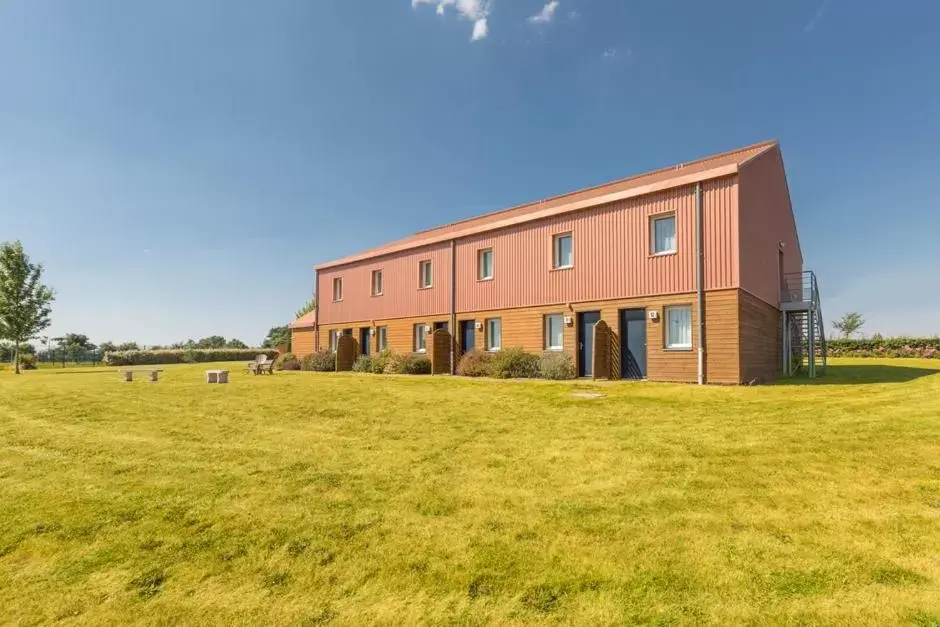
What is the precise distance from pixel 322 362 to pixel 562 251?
15.0 meters

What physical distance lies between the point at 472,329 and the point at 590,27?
40.1 ft

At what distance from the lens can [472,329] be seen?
68.4 ft

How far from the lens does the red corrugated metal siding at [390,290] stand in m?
22.3

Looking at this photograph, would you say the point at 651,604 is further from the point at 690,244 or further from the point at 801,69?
the point at 801,69

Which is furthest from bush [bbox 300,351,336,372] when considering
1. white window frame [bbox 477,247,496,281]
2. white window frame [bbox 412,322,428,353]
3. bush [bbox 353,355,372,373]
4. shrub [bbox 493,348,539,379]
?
shrub [bbox 493,348,539,379]

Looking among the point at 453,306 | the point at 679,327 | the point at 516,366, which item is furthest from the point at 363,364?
the point at 679,327

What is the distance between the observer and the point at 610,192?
19.8 metres

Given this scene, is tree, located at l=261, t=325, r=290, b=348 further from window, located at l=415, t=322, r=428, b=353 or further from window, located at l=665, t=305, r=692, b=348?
window, located at l=665, t=305, r=692, b=348

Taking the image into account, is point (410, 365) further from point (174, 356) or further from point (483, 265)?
point (174, 356)

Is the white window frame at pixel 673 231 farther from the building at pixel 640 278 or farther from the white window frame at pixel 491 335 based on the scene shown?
the white window frame at pixel 491 335

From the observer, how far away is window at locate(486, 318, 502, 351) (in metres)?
19.8

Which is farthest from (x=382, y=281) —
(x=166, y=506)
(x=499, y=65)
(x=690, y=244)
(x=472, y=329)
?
(x=166, y=506)

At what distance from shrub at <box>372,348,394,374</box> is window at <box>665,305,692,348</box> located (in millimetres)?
12684

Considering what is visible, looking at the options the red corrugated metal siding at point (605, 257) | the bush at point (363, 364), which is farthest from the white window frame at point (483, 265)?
the bush at point (363, 364)
